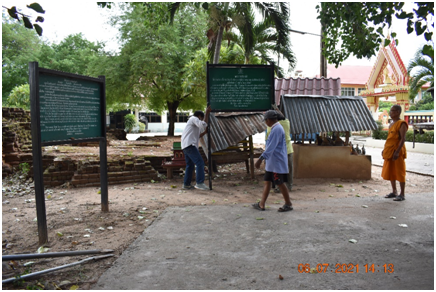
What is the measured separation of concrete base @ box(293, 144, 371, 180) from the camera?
29.5 ft

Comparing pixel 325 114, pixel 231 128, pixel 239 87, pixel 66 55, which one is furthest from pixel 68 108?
pixel 66 55

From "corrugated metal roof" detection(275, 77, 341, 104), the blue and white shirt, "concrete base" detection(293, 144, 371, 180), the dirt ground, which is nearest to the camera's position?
the dirt ground

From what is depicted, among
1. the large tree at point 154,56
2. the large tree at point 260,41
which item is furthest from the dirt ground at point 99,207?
the large tree at point 154,56

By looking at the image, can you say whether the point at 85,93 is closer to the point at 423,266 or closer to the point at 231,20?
the point at 423,266

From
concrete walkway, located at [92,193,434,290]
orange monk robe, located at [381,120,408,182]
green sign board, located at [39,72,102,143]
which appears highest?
green sign board, located at [39,72,102,143]

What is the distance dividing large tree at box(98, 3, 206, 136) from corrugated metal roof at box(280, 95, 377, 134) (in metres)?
11.9

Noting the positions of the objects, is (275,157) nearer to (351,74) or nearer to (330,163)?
(330,163)

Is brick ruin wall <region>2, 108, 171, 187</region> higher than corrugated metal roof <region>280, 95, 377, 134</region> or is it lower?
lower

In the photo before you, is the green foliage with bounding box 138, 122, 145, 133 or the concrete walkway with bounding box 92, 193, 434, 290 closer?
the concrete walkway with bounding box 92, 193, 434, 290

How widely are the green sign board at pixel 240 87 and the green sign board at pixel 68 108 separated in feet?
8.50

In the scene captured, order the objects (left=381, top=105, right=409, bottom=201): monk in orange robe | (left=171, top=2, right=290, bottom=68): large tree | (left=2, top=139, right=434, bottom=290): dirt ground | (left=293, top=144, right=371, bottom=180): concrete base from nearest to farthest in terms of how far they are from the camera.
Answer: (left=2, top=139, right=434, bottom=290): dirt ground, (left=381, top=105, right=409, bottom=201): monk in orange robe, (left=293, top=144, right=371, bottom=180): concrete base, (left=171, top=2, right=290, bottom=68): large tree

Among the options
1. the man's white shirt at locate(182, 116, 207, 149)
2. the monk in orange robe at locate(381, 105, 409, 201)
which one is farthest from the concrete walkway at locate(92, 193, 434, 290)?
the man's white shirt at locate(182, 116, 207, 149)

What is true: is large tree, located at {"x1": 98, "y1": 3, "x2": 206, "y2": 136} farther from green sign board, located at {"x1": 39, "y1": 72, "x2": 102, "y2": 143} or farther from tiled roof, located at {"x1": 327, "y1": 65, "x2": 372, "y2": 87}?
tiled roof, located at {"x1": 327, "y1": 65, "x2": 372, "y2": 87}

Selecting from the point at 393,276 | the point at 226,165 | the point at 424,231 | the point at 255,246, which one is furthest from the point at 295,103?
the point at 393,276
